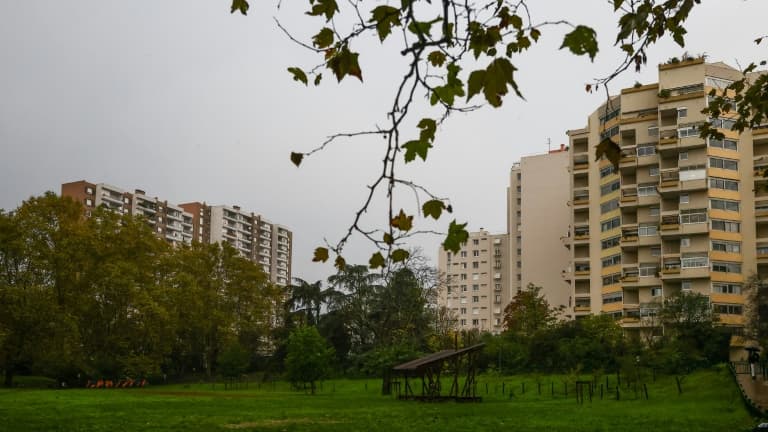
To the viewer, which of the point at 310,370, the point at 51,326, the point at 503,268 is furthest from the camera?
the point at 503,268

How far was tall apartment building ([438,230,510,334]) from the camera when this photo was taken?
11756 cm

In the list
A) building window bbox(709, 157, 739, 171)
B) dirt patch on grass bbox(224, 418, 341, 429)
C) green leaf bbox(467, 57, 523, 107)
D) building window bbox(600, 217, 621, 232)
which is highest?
building window bbox(709, 157, 739, 171)

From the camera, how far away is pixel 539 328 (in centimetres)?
5150

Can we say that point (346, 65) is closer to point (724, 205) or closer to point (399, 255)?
point (399, 255)

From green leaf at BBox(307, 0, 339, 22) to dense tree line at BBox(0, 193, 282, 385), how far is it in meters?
45.3

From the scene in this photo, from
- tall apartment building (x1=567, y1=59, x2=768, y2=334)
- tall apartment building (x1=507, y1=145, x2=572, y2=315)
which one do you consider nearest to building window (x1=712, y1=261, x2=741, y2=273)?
tall apartment building (x1=567, y1=59, x2=768, y2=334)

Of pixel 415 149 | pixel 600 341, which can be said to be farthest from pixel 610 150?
pixel 600 341

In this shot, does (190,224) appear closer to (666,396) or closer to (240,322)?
(240,322)

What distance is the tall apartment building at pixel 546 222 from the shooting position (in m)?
85.9

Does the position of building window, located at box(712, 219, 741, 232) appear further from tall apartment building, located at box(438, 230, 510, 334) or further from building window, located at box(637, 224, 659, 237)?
tall apartment building, located at box(438, 230, 510, 334)

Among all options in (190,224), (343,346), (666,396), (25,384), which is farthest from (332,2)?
(190,224)

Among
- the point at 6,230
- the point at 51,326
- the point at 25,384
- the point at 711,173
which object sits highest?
the point at 711,173

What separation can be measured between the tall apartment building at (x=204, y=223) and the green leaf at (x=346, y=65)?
9472 cm

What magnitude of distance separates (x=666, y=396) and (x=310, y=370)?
19552 millimetres
